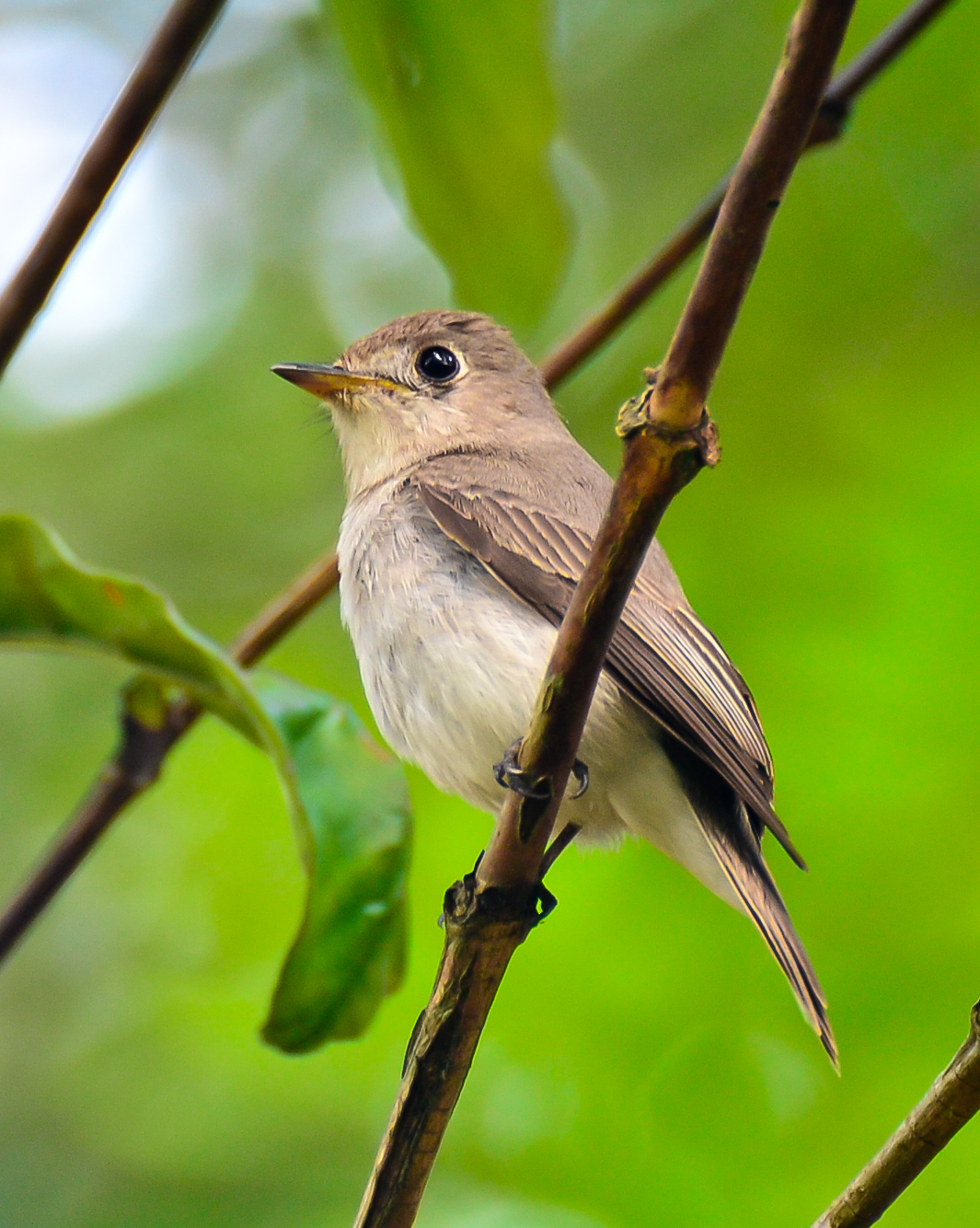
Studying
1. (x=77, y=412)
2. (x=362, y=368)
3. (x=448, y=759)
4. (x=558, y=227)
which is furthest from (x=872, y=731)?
(x=77, y=412)

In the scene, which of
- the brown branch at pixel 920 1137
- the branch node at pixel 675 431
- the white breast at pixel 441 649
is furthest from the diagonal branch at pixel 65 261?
the brown branch at pixel 920 1137

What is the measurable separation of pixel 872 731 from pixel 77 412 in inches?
216


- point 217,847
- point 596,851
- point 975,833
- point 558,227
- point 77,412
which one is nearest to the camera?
point 558,227

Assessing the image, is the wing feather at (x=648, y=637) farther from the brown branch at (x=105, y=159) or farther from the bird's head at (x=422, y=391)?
the brown branch at (x=105, y=159)

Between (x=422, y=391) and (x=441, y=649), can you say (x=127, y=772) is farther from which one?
(x=422, y=391)

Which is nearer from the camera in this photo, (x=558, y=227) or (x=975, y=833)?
(x=558, y=227)

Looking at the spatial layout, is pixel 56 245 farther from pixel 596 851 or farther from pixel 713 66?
Answer: pixel 713 66

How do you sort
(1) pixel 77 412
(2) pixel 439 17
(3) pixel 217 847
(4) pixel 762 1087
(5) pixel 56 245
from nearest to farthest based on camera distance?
(5) pixel 56 245, (2) pixel 439 17, (4) pixel 762 1087, (3) pixel 217 847, (1) pixel 77 412

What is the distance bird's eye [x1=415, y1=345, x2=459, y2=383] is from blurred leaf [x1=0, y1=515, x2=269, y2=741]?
1929 mm

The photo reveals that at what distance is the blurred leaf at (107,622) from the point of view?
2359 mm

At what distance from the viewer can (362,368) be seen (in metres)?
4.16

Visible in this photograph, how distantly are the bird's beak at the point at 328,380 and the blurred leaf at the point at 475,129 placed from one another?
1097 mm

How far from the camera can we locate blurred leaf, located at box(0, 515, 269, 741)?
7.74 feet

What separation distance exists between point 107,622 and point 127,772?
0.28m
